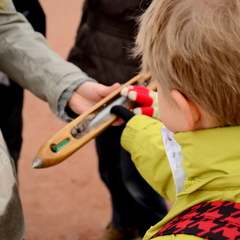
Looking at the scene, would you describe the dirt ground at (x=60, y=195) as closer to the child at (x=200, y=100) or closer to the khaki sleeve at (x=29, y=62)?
the khaki sleeve at (x=29, y=62)

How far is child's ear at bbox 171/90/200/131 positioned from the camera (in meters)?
0.98

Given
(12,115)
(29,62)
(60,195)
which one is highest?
(29,62)

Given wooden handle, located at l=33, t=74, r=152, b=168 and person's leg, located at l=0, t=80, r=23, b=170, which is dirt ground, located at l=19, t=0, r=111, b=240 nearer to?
person's leg, located at l=0, t=80, r=23, b=170

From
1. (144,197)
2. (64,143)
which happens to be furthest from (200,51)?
(144,197)

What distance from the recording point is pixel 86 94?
1.48m

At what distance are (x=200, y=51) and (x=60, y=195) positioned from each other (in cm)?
180

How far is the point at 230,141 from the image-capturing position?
98 cm

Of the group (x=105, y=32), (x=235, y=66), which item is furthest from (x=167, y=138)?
(x=105, y=32)

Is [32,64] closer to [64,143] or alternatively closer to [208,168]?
[64,143]

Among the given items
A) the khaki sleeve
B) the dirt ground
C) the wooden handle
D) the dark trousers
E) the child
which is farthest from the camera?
the dirt ground

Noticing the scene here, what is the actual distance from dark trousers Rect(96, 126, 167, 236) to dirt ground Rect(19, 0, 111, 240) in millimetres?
246

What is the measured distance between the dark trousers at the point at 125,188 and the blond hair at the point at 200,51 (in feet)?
3.31

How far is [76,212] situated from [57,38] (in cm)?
201

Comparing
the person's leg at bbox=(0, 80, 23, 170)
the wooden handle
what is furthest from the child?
Answer: the person's leg at bbox=(0, 80, 23, 170)
